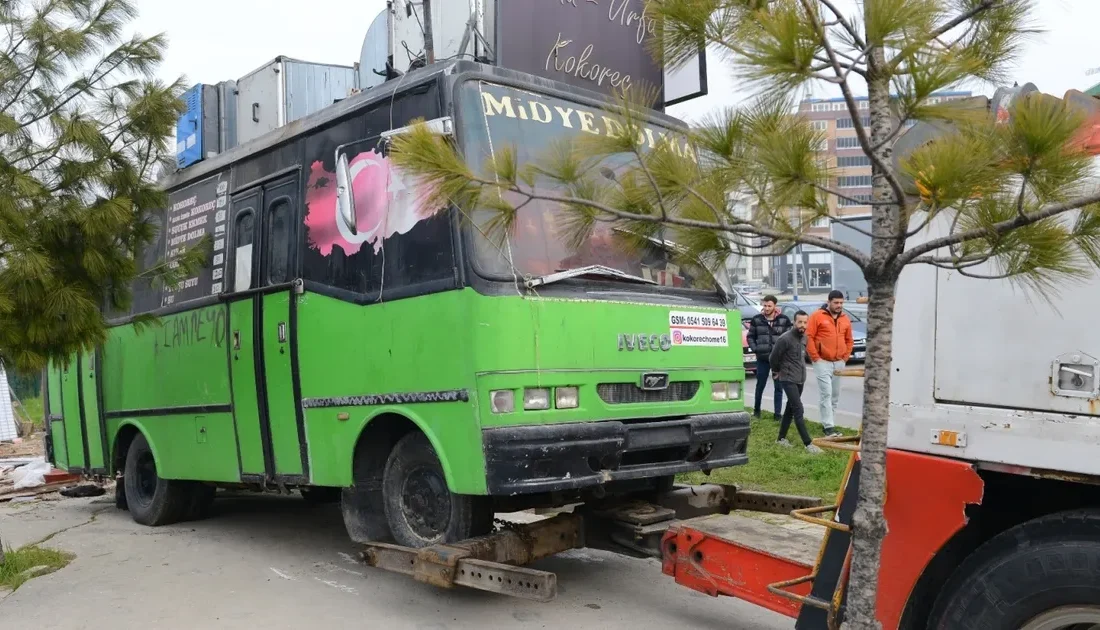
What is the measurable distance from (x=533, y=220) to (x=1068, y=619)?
3098 mm

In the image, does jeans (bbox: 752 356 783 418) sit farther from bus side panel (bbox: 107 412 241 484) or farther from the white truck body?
the white truck body

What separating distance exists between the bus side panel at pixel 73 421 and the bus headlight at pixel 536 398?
5892 mm

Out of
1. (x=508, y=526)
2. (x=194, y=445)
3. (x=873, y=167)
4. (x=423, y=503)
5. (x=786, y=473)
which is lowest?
(x=786, y=473)

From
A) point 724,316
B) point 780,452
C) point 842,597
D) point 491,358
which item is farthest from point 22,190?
point 780,452

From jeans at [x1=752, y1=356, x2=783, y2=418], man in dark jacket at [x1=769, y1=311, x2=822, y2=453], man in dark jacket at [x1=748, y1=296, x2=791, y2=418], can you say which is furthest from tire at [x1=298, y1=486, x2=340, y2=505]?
man in dark jacket at [x1=748, y1=296, x2=791, y2=418]

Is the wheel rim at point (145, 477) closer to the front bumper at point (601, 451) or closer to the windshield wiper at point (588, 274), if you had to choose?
the front bumper at point (601, 451)

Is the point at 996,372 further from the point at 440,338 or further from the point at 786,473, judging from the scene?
the point at 786,473

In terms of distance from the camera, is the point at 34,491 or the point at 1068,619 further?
the point at 34,491

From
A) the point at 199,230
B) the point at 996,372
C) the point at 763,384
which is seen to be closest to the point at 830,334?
the point at 763,384

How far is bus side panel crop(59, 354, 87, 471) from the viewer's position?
9.12 metres

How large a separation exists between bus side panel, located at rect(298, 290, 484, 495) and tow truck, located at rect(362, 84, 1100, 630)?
1.81 metres

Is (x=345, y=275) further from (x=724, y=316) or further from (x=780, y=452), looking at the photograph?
(x=780, y=452)

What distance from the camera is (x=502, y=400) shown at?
4812 mm

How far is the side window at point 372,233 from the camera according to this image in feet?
17.0
